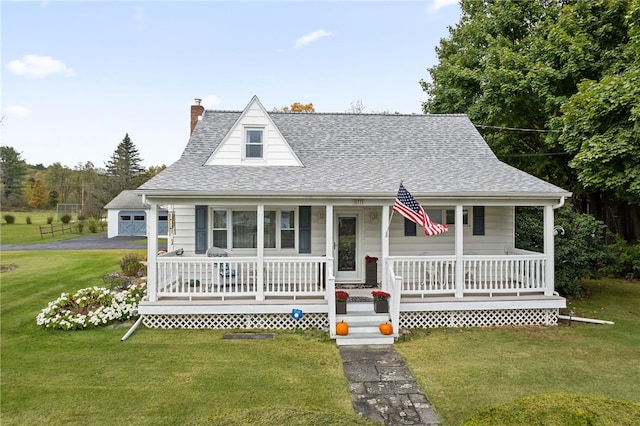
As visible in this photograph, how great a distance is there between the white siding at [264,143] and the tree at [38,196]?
60285 mm

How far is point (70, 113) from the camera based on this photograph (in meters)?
21.9

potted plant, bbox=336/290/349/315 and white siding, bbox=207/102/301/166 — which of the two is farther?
white siding, bbox=207/102/301/166

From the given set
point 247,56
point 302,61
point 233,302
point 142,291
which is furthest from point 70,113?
point 233,302

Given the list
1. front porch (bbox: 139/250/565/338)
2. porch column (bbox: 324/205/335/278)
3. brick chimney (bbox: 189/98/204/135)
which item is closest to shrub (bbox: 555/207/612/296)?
front porch (bbox: 139/250/565/338)

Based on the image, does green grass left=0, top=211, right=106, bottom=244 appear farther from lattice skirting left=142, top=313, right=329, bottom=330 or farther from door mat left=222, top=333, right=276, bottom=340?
door mat left=222, top=333, right=276, bottom=340

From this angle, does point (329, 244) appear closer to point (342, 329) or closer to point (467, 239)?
point (342, 329)

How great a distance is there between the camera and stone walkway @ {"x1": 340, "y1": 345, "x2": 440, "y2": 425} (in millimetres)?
5250

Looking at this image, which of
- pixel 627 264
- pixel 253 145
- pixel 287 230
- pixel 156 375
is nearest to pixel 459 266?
pixel 287 230

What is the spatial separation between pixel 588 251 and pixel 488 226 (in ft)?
11.2

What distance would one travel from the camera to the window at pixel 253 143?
37.1ft

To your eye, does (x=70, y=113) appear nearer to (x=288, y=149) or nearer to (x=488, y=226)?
(x=288, y=149)

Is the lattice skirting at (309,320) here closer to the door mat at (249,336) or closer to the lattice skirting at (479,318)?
the lattice skirting at (479,318)

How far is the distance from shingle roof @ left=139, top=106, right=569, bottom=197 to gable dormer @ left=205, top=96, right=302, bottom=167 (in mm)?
297

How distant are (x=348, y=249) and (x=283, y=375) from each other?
511 centimetres
